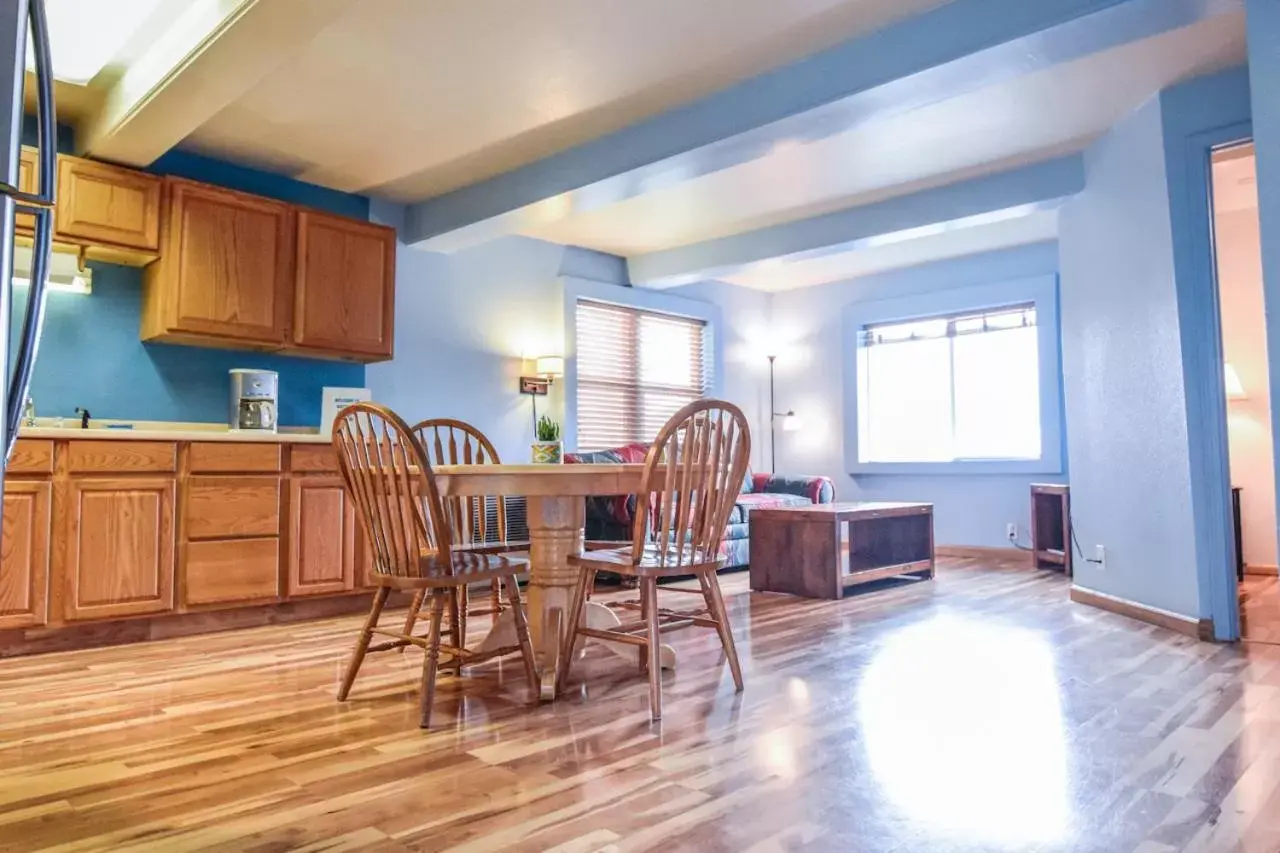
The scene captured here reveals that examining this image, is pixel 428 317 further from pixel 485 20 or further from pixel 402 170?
pixel 485 20

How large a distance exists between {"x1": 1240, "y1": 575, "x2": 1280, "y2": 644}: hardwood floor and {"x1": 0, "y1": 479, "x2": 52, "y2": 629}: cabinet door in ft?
15.8

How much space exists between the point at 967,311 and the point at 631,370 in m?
2.70

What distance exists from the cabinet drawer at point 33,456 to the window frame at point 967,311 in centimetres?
567

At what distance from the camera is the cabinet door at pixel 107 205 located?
11.7ft

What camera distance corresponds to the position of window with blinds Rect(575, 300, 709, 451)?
20.1 feet

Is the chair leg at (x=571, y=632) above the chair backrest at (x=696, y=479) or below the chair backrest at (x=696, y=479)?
below

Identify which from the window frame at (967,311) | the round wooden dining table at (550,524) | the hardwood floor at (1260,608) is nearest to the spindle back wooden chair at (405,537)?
the round wooden dining table at (550,524)

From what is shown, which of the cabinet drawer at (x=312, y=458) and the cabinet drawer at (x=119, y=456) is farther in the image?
the cabinet drawer at (x=312, y=458)

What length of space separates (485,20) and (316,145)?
1.54 meters

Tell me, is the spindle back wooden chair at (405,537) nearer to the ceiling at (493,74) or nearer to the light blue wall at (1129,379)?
the ceiling at (493,74)

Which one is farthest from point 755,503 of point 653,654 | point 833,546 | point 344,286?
point 653,654

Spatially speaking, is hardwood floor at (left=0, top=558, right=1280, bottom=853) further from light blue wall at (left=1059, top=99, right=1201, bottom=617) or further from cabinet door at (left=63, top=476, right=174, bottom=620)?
light blue wall at (left=1059, top=99, right=1201, bottom=617)

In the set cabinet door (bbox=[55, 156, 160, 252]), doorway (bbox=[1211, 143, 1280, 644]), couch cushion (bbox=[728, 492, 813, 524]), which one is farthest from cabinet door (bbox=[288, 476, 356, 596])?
doorway (bbox=[1211, 143, 1280, 644])

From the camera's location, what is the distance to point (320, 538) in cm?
404
